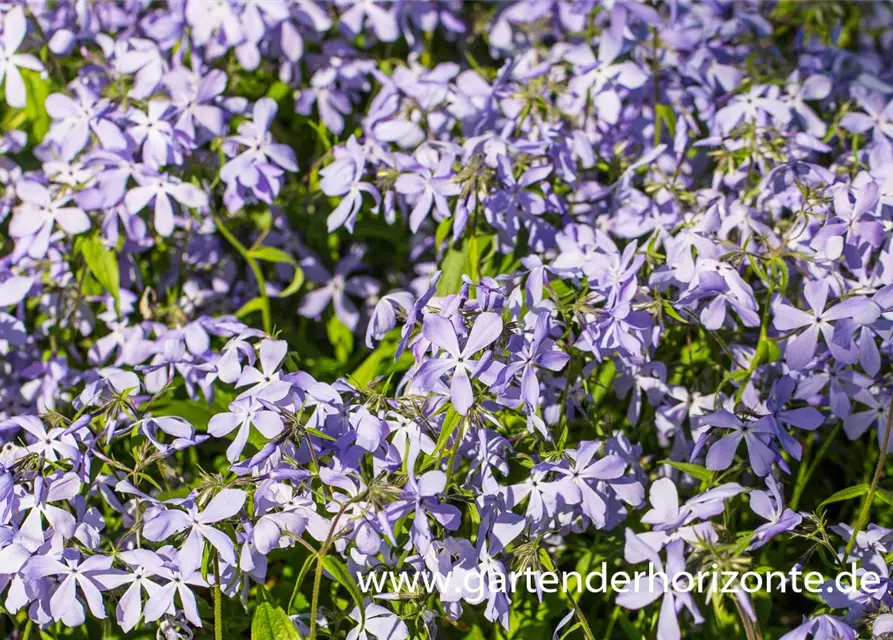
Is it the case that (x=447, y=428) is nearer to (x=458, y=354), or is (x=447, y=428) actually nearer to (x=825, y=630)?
(x=458, y=354)

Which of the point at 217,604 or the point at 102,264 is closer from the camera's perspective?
the point at 217,604

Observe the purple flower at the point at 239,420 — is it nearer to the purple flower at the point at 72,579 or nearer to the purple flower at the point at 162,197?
the purple flower at the point at 72,579

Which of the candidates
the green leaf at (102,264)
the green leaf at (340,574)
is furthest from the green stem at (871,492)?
the green leaf at (102,264)

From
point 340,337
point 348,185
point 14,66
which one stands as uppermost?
point 14,66

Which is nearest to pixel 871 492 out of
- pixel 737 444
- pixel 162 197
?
pixel 737 444

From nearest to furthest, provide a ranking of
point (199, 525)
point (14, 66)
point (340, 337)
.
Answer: point (199, 525), point (14, 66), point (340, 337)

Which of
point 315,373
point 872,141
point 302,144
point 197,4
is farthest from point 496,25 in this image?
point 315,373

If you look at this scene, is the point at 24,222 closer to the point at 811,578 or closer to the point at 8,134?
the point at 8,134
